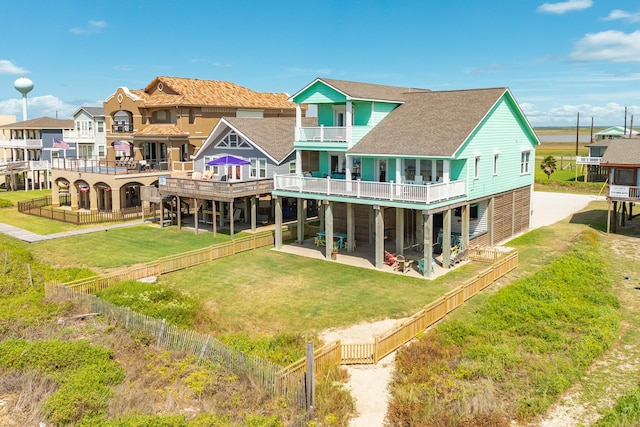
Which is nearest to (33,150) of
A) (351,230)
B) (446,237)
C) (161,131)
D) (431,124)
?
(161,131)

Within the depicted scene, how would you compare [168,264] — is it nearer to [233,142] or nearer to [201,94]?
[233,142]

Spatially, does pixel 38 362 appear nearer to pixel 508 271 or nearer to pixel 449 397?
pixel 449 397

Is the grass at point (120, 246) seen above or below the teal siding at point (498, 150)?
below

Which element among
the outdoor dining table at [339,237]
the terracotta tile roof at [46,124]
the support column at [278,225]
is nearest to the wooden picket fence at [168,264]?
the support column at [278,225]

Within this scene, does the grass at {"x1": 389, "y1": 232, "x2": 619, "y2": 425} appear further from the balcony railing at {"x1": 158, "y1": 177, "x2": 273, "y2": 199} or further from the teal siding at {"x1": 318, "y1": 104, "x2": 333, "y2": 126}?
the balcony railing at {"x1": 158, "y1": 177, "x2": 273, "y2": 199}

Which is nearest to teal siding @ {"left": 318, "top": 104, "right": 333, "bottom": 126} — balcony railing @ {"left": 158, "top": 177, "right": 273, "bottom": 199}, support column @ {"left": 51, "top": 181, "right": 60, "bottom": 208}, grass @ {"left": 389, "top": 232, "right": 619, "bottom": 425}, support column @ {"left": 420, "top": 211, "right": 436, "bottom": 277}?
balcony railing @ {"left": 158, "top": 177, "right": 273, "bottom": 199}

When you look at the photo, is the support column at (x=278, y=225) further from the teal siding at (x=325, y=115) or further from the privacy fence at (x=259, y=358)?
the privacy fence at (x=259, y=358)
